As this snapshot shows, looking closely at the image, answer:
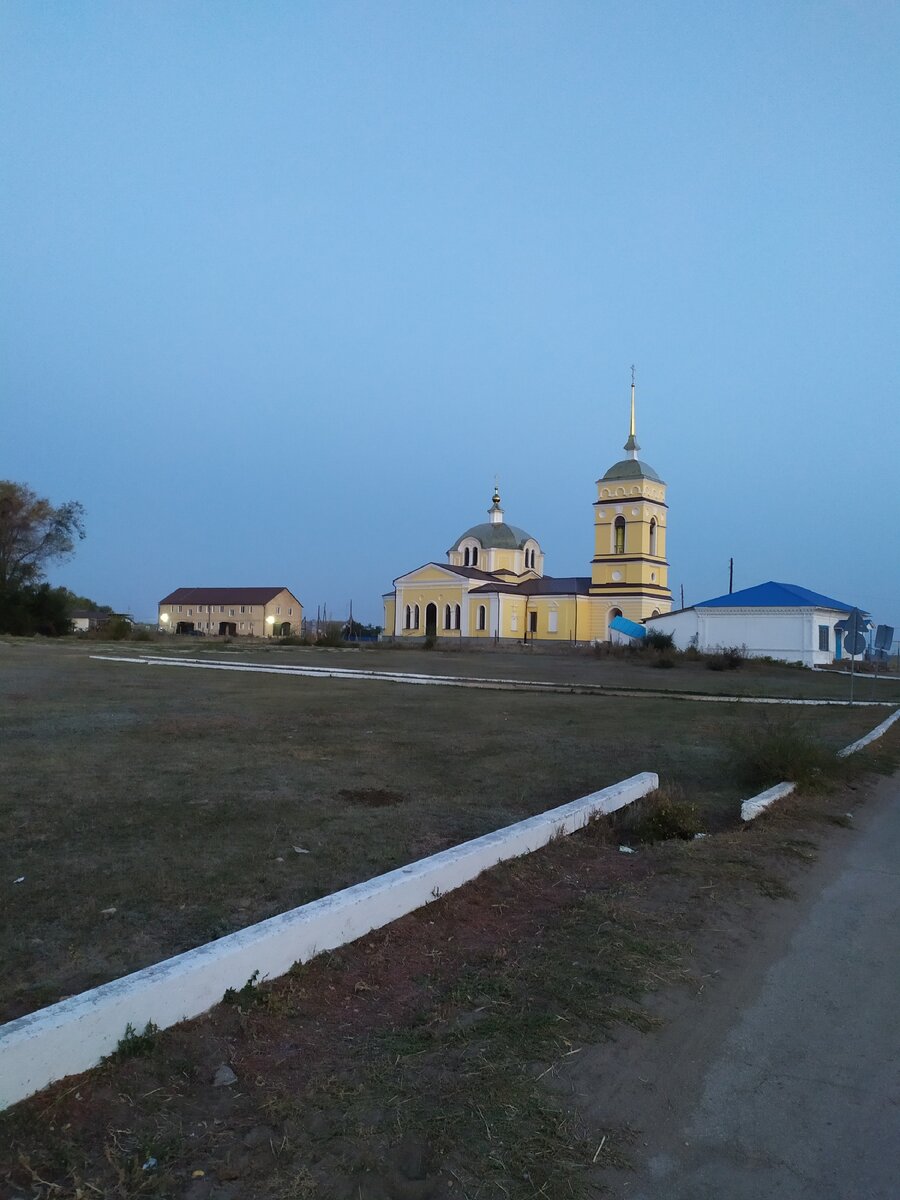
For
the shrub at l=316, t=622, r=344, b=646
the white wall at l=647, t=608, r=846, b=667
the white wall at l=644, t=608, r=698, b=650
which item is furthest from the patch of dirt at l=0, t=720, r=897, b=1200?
the shrub at l=316, t=622, r=344, b=646

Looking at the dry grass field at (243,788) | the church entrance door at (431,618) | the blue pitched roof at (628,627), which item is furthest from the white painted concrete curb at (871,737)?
the church entrance door at (431,618)

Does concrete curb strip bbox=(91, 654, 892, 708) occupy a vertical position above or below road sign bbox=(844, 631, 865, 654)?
below

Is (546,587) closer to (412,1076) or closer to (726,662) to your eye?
(726,662)

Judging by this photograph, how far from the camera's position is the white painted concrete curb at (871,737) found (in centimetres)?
1137

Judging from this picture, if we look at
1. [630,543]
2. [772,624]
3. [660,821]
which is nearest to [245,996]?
[660,821]

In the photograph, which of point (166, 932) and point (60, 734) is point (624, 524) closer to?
point (60, 734)

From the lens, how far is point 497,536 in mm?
72688

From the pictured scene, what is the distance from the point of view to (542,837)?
20.1 feet

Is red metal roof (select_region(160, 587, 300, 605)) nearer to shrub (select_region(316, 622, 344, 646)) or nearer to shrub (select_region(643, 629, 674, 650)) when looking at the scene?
shrub (select_region(316, 622, 344, 646))

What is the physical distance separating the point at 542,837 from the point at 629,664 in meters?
33.9

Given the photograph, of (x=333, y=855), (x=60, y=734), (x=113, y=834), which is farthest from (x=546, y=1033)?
(x=60, y=734)

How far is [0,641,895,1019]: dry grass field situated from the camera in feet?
14.0

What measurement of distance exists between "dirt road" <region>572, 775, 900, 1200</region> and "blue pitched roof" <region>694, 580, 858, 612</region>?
4181cm

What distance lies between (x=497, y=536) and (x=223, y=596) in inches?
1533
